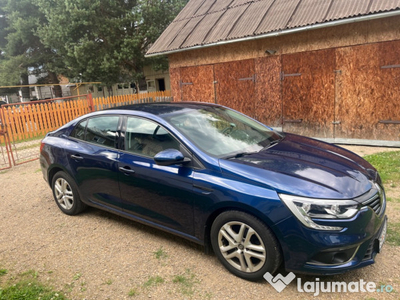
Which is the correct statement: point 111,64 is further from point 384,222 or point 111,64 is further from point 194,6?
point 384,222

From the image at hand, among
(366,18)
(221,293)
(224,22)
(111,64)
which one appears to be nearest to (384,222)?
(221,293)

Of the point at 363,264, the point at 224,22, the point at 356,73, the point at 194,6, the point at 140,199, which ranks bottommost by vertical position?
the point at 363,264

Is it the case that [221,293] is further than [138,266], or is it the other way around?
[138,266]

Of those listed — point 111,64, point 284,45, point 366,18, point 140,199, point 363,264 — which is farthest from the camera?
point 111,64

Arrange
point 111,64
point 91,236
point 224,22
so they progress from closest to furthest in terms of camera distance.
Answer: point 91,236
point 224,22
point 111,64

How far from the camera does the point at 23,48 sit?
86.2 feet

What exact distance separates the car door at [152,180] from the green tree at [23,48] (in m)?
23.7

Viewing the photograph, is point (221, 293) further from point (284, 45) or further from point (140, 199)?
point (284, 45)

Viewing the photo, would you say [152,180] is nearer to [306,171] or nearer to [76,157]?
[76,157]

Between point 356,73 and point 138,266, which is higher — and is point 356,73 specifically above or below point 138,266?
above

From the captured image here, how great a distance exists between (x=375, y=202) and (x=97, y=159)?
10.2 ft

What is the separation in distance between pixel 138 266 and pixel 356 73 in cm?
685

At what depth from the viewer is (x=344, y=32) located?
742cm

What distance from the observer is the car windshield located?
10.7 feet
